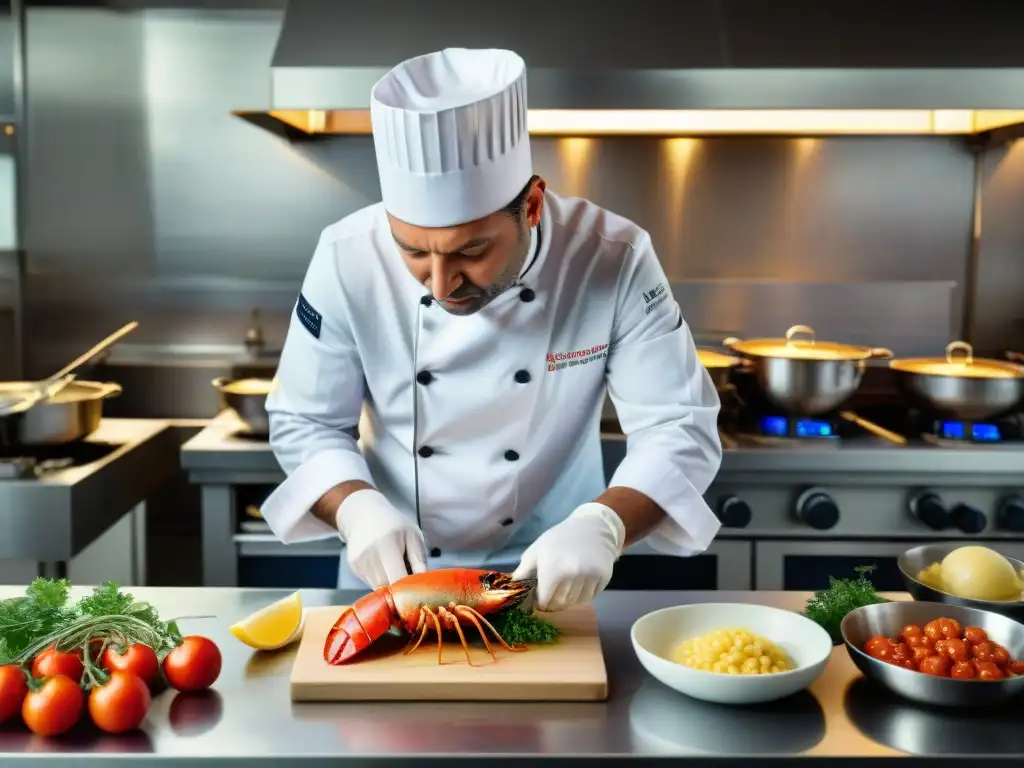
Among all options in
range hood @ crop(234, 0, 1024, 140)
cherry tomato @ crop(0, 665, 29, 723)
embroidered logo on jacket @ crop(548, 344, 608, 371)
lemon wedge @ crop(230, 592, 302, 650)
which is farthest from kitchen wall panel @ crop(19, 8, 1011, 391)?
cherry tomato @ crop(0, 665, 29, 723)

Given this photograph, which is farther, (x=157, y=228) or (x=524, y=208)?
(x=157, y=228)

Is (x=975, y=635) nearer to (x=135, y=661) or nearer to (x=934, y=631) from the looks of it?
(x=934, y=631)

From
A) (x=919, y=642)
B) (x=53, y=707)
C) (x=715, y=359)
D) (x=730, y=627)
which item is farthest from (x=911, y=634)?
(x=715, y=359)

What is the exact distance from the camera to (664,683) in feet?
5.07

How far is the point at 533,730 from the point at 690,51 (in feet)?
7.46

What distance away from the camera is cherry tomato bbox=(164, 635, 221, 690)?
151cm

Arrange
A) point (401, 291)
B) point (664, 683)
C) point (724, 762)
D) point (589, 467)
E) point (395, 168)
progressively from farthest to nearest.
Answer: point (589, 467)
point (401, 291)
point (395, 168)
point (664, 683)
point (724, 762)

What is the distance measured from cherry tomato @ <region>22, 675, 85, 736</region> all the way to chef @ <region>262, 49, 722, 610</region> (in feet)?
1.91

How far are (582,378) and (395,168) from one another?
624 mm

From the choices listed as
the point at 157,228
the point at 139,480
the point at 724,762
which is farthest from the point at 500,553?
the point at 157,228

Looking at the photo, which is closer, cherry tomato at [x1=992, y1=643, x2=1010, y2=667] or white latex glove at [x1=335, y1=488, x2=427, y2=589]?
cherry tomato at [x1=992, y1=643, x2=1010, y2=667]

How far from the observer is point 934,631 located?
155cm

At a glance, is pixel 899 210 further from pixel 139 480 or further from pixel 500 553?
pixel 139 480

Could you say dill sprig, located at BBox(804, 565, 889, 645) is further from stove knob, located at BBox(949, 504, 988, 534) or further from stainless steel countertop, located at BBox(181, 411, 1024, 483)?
stove knob, located at BBox(949, 504, 988, 534)
